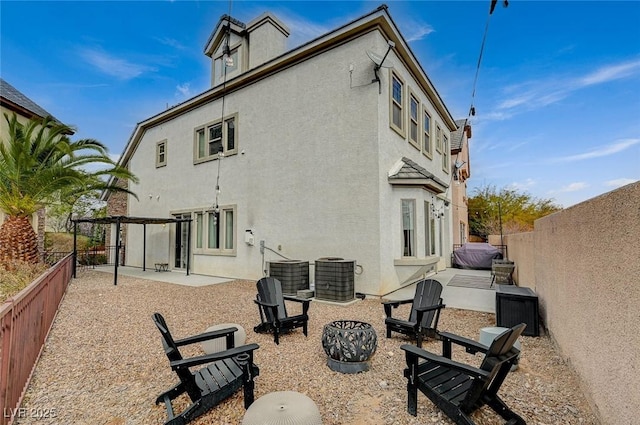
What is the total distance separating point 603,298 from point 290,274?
22.2 feet

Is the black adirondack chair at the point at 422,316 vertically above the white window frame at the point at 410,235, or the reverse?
the white window frame at the point at 410,235

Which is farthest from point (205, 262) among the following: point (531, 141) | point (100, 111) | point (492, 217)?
point (492, 217)

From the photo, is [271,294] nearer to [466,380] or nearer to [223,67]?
[466,380]

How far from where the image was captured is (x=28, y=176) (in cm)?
993

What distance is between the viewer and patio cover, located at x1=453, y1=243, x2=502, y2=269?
48.0 feet

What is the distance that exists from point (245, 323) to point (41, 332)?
10.3 ft

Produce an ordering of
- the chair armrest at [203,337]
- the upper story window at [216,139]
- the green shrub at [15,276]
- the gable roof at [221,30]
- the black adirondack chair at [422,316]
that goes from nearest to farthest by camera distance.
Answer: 1. the chair armrest at [203,337]
2. the black adirondack chair at [422,316]
3. the green shrub at [15,276]
4. the upper story window at [216,139]
5. the gable roof at [221,30]

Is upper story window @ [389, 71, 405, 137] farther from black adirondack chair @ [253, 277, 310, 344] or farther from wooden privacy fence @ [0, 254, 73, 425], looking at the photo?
wooden privacy fence @ [0, 254, 73, 425]

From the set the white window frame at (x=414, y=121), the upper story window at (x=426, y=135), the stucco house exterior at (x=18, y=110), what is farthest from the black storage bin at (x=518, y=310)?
the stucco house exterior at (x=18, y=110)

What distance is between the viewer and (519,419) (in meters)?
2.75

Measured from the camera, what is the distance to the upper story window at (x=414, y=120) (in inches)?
435

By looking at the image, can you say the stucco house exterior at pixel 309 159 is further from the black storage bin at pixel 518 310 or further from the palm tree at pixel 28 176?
the palm tree at pixel 28 176

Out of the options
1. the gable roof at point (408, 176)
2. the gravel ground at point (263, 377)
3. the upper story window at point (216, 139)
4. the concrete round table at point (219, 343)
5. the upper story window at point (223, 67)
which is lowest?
the gravel ground at point (263, 377)

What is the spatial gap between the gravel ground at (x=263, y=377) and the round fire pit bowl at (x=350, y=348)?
122 millimetres
